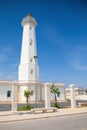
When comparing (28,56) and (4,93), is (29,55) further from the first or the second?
(4,93)

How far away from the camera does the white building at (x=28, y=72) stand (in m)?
31.6

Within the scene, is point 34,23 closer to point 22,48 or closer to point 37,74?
point 22,48

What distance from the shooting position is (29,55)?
32.5 meters

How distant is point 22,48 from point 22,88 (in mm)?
8644

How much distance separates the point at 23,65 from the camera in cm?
3262

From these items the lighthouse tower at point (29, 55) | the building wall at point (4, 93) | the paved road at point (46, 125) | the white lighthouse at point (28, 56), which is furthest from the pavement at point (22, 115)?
the building wall at point (4, 93)

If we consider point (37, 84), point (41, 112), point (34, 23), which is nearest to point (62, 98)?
point (37, 84)

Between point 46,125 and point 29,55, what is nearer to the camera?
point 46,125

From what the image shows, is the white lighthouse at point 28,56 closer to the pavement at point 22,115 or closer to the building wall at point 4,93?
the building wall at point 4,93

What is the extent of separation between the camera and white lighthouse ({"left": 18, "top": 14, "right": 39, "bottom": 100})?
32.1m

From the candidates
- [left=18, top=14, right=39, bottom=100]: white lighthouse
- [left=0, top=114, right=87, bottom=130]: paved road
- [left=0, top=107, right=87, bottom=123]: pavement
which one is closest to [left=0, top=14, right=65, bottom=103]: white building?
[left=18, top=14, right=39, bottom=100]: white lighthouse

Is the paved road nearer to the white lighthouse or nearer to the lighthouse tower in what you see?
the white lighthouse

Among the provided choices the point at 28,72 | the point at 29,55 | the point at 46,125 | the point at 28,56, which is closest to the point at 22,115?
the point at 46,125

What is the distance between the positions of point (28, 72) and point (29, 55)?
11.8 ft
